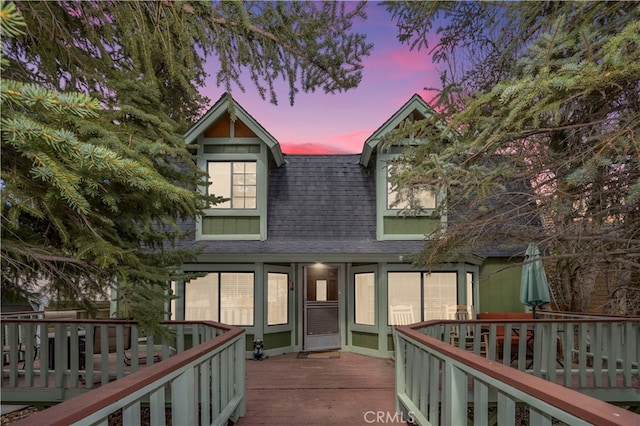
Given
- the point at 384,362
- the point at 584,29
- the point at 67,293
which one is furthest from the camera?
the point at 384,362

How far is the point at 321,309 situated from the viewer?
9.84m

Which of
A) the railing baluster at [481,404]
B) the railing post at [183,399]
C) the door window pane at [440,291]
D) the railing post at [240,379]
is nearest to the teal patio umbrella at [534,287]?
the door window pane at [440,291]

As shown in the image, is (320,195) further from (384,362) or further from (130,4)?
(130,4)

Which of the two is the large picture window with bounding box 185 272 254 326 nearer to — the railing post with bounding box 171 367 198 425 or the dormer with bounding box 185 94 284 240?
the dormer with bounding box 185 94 284 240

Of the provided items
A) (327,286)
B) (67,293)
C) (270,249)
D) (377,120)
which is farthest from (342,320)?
(67,293)

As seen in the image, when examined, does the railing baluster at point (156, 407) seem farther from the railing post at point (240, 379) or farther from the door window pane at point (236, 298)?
the door window pane at point (236, 298)

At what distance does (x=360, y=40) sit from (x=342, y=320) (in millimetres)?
7694

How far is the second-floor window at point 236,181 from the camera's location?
9.46m

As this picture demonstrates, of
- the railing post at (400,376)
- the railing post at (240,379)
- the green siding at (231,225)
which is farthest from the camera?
the green siding at (231,225)

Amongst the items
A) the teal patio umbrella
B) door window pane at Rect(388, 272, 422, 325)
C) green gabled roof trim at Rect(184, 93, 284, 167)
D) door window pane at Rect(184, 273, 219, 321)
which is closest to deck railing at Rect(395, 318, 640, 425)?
the teal patio umbrella

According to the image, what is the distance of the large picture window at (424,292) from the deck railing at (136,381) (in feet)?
15.7

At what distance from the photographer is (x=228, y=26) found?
3.13m

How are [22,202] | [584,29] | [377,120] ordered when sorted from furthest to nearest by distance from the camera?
1. [377,120]
2. [584,29]
3. [22,202]

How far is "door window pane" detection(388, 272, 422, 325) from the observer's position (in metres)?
9.19
